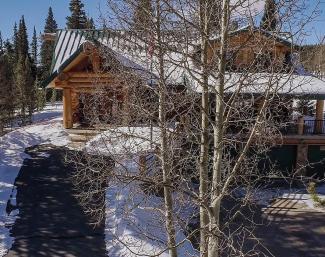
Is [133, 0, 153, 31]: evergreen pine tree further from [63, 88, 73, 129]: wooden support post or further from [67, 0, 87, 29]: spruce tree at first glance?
[67, 0, 87, 29]: spruce tree

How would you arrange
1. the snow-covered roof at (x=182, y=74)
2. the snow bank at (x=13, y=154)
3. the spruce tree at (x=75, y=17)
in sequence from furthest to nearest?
the spruce tree at (x=75, y=17)
the snow bank at (x=13, y=154)
the snow-covered roof at (x=182, y=74)

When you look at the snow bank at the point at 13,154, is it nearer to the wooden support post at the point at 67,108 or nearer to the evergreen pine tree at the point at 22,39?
the wooden support post at the point at 67,108

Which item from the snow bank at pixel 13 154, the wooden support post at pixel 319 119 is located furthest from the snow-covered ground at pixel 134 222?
the wooden support post at pixel 319 119

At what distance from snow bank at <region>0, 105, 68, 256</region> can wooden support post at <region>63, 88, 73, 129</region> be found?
3.27 feet

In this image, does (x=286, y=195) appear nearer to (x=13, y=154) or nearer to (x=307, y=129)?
(x=307, y=129)

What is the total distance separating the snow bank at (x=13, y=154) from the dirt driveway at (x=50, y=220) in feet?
0.78

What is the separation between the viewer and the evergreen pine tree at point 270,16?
5199 millimetres

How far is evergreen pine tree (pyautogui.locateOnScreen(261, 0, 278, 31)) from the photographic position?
17.1 feet

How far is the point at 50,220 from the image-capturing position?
12.5 m

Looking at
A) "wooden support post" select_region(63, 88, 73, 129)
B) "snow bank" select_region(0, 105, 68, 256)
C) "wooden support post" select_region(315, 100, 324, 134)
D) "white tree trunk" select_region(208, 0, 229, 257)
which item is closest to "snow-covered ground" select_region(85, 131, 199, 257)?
"snow bank" select_region(0, 105, 68, 256)

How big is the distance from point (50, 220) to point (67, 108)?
26.5ft

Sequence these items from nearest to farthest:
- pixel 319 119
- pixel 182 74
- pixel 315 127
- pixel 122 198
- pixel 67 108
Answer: pixel 182 74
pixel 122 198
pixel 67 108
pixel 319 119
pixel 315 127

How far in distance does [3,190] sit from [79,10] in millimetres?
35117

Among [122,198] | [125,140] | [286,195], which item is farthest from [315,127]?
[125,140]
